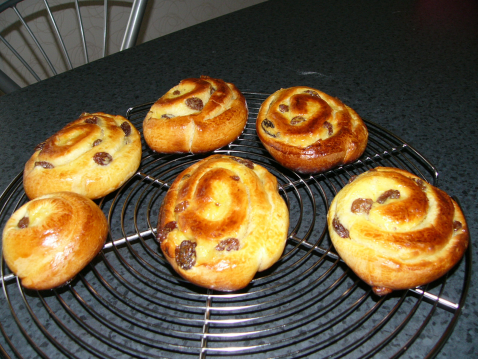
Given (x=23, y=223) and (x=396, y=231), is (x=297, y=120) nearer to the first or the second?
(x=396, y=231)

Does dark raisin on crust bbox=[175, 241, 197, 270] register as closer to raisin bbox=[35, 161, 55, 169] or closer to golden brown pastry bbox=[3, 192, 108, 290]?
golden brown pastry bbox=[3, 192, 108, 290]

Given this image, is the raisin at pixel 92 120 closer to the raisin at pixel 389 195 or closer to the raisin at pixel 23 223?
the raisin at pixel 23 223

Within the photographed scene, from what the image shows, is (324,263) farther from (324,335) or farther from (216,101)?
(216,101)

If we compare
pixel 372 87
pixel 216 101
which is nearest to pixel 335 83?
pixel 372 87

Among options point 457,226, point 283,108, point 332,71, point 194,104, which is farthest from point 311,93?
point 457,226

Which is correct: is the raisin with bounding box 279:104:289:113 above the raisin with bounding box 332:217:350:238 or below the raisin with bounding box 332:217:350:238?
above

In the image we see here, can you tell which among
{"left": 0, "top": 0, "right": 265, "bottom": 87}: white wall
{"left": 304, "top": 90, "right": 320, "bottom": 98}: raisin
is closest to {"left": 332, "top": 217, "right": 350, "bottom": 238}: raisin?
{"left": 304, "top": 90, "right": 320, "bottom": 98}: raisin
